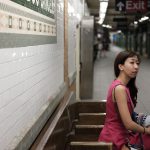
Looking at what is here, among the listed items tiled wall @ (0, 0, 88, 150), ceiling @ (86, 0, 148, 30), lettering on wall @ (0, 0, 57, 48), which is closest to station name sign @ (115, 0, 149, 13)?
ceiling @ (86, 0, 148, 30)

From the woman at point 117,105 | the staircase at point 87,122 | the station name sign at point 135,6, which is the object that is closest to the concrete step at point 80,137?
the staircase at point 87,122

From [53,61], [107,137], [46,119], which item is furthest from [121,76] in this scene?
[53,61]

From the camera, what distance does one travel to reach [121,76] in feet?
10.8

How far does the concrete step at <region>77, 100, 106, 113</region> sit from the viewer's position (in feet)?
17.8

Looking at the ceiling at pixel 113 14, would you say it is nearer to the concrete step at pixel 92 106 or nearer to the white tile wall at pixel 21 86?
the concrete step at pixel 92 106

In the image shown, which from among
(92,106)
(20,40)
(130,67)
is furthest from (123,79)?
(92,106)

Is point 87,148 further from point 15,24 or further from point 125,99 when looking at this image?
point 15,24

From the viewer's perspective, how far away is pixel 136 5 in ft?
44.6

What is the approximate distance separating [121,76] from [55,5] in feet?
4.98

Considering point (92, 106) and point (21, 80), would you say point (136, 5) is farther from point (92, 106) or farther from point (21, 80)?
point (21, 80)

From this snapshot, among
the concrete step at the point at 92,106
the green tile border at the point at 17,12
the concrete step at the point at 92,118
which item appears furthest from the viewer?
the concrete step at the point at 92,106

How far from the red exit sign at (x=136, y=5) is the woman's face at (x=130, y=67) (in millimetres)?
10476

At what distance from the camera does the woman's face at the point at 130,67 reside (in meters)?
3.28

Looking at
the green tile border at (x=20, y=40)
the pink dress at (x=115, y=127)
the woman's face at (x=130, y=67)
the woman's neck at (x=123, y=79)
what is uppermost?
the green tile border at (x=20, y=40)
